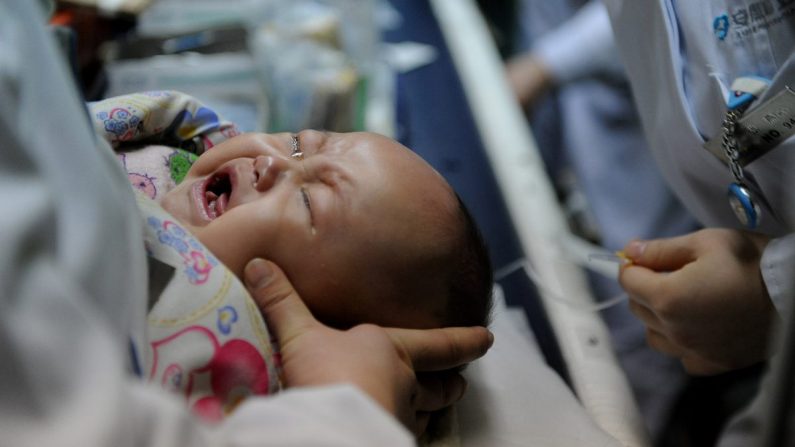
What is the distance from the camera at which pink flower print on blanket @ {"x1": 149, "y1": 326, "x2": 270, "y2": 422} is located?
0.50 metres

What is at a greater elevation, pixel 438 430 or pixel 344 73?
pixel 344 73

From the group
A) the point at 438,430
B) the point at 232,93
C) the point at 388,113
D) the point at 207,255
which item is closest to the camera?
the point at 207,255

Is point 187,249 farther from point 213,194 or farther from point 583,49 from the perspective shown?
point 583,49

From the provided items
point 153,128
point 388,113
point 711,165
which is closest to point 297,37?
point 388,113

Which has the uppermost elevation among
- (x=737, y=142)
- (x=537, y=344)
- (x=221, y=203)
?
(x=221, y=203)

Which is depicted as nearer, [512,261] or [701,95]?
[701,95]

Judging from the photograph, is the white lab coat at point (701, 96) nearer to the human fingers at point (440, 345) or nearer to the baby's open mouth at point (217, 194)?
the human fingers at point (440, 345)

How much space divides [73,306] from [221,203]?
11.6 inches

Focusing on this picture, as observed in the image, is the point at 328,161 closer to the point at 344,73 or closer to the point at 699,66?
the point at 699,66

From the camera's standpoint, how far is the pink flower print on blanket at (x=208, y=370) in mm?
500

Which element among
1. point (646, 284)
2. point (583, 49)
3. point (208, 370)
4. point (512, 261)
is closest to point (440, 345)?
point (208, 370)

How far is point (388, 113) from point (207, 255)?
2.73 feet

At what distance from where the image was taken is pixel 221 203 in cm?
67

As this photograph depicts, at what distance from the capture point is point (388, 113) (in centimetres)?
136
